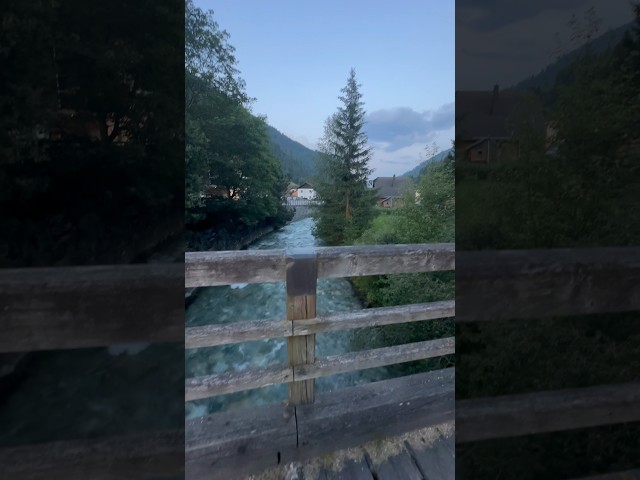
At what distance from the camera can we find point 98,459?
481 millimetres

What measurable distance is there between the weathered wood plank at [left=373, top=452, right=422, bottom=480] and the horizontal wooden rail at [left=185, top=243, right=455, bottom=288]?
1.97 ft

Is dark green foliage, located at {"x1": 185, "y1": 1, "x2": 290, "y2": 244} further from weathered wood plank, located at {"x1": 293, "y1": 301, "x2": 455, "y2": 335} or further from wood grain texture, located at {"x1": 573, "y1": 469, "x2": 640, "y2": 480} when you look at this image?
wood grain texture, located at {"x1": 573, "y1": 469, "x2": 640, "y2": 480}

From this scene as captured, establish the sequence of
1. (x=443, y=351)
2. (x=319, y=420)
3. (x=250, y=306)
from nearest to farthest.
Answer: (x=319, y=420), (x=443, y=351), (x=250, y=306)

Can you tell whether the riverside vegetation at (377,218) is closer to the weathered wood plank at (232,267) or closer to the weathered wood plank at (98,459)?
the weathered wood plank at (232,267)

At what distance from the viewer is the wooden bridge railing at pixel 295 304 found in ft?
3.14

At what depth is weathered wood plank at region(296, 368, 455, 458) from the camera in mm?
1014

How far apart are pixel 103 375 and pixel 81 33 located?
0.46 metres

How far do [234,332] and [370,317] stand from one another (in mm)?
459

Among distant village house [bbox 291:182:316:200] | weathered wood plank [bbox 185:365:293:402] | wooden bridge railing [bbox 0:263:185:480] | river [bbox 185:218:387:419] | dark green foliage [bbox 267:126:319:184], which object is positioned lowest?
river [bbox 185:218:387:419]

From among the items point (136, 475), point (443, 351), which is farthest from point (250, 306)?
point (136, 475)

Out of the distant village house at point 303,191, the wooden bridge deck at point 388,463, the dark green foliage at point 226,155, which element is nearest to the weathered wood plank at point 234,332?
the wooden bridge deck at point 388,463

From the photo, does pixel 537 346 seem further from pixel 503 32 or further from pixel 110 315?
pixel 110 315

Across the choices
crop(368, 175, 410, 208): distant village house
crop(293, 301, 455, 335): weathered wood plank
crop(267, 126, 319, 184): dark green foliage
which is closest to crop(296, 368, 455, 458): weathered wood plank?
crop(293, 301, 455, 335): weathered wood plank

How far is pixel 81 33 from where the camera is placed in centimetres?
42
